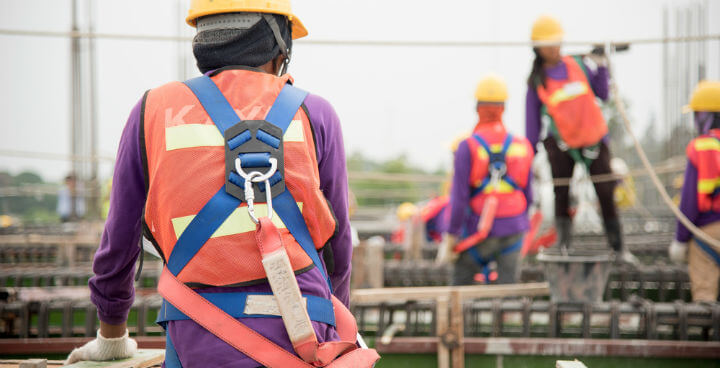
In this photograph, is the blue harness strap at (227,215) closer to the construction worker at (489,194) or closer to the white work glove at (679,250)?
the construction worker at (489,194)

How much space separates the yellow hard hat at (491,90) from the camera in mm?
6227

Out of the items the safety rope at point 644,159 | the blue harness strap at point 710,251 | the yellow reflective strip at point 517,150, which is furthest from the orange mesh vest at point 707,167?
the yellow reflective strip at point 517,150

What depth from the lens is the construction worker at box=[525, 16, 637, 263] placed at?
692 centimetres

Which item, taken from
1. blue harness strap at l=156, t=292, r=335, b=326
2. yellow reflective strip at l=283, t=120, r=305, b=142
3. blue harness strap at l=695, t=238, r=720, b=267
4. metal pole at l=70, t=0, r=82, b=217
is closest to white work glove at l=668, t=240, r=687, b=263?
blue harness strap at l=695, t=238, r=720, b=267

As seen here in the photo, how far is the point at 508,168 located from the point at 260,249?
4488mm

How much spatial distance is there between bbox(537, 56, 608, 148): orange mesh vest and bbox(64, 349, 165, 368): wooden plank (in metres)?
5.21

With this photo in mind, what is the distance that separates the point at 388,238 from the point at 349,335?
13.4 m

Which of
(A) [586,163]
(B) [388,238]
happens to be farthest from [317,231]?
(B) [388,238]

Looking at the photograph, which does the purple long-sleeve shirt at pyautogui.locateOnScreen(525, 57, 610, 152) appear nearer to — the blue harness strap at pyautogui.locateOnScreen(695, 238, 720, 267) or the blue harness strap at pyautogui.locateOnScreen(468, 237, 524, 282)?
the blue harness strap at pyautogui.locateOnScreen(468, 237, 524, 282)

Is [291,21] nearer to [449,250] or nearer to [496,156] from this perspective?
[496,156]

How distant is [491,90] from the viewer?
626 cm

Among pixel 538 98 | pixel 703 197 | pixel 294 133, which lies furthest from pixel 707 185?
pixel 294 133

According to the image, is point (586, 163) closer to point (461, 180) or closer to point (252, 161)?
point (461, 180)

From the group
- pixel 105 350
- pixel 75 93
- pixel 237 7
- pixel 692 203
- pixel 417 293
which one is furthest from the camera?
pixel 75 93
